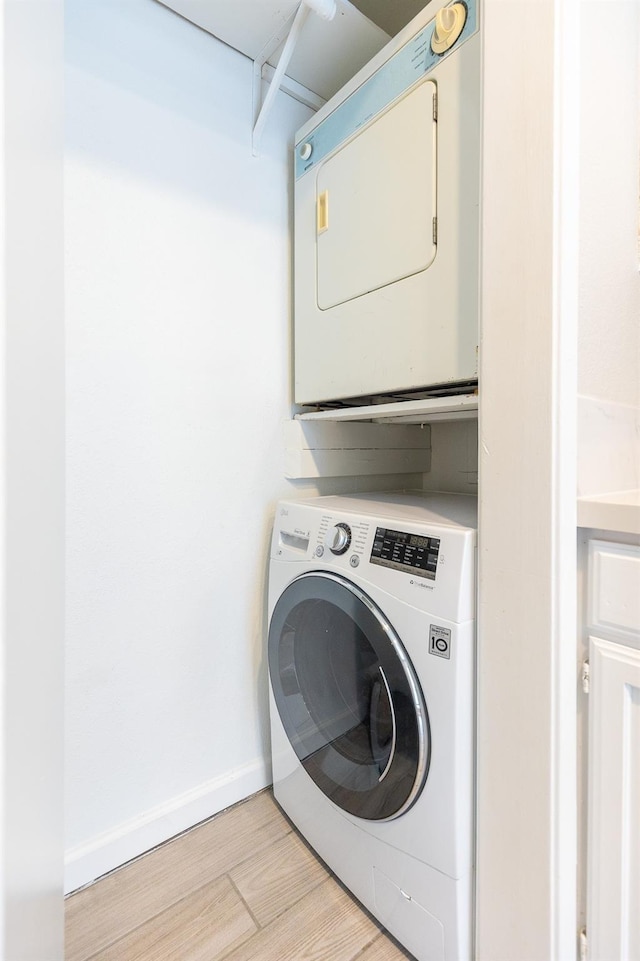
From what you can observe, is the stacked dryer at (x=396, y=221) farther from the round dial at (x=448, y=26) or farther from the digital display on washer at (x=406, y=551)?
the digital display on washer at (x=406, y=551)

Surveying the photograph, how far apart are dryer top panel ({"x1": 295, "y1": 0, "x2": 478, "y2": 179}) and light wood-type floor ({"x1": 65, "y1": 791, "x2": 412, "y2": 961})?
1947mm

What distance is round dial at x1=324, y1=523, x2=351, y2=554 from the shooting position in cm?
110

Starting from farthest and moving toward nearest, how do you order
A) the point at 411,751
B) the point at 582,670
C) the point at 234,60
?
the point at 234,60 < the point at 411,751 < the point at 582,670

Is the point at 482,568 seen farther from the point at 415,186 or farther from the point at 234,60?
the point at 234,60

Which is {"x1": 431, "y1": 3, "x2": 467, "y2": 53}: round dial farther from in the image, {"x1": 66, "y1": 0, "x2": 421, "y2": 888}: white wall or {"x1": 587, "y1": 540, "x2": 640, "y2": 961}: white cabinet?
{"x1": 587, "y1": 540, "x2": 640, "y2": 961}: white cabinet

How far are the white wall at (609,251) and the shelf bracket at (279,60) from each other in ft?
2.10

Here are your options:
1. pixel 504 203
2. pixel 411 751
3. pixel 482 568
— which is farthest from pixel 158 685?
pixel 504 203

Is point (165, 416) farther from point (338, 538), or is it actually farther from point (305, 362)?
point (338, 538)

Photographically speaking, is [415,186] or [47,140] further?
[415,186]

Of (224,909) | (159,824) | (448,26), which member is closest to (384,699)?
(224,909)

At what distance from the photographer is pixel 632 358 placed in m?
1.04

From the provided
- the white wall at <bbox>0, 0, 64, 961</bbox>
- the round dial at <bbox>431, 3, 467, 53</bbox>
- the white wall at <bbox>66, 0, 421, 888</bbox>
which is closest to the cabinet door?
the white wall at <bbox>0, 0, 64, 961</bbox>

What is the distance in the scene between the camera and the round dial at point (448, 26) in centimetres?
91

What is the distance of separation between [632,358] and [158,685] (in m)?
1.48
